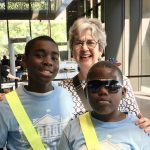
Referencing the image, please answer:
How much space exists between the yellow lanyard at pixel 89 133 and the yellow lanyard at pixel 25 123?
0.82ft

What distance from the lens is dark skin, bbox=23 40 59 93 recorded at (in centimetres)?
158

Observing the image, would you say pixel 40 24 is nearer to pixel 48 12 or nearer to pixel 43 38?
pixel 48 12

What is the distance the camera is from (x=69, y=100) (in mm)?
1725

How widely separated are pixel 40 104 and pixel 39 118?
8 centimetres

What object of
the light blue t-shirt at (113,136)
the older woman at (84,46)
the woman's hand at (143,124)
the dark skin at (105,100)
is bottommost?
the light blue t-shirt at (113,136)

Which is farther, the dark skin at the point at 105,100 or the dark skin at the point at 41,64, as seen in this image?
the dark skin at the point at 41,64

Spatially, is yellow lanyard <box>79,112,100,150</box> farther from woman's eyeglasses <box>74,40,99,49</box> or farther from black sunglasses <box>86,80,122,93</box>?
woman's eyeglasses <box>74,40,99,49</box>

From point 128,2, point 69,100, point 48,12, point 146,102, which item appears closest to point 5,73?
point 146,102

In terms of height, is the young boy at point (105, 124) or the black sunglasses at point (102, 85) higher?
the black sunglasses at point (102, 85)

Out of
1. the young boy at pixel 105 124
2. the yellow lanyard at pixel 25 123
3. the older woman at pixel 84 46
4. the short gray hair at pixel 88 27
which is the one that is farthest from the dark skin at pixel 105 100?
the short gray hair at pixel 88 27

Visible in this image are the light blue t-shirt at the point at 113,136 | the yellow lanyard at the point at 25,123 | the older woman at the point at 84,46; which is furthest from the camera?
the older woman at the point at 84,46

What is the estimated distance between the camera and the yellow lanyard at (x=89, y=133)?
1.39 m

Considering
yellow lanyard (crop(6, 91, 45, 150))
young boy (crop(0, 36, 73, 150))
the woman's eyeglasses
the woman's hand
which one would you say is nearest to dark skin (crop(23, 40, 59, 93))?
young boy (crop(0, 36, 73, 150))

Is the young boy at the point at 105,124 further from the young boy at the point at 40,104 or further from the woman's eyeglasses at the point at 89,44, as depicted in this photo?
the woman's eyeglasses at the point at 89,44
